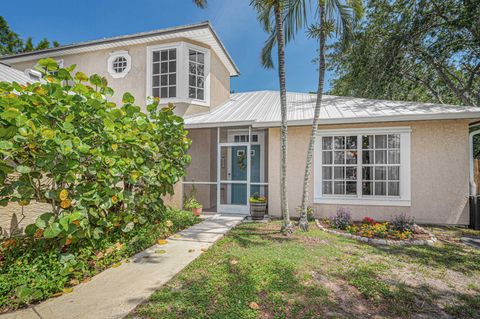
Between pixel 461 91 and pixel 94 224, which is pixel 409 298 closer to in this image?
pixel 94 224

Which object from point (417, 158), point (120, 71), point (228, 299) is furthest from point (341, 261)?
point (120, 71)

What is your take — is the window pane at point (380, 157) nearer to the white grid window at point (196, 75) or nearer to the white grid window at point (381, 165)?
the white grid window at point (381, 165)

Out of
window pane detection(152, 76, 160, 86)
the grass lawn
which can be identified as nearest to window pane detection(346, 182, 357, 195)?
the grass lawn

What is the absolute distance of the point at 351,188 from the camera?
795 cm

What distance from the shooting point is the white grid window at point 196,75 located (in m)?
10.3

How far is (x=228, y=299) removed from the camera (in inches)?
123

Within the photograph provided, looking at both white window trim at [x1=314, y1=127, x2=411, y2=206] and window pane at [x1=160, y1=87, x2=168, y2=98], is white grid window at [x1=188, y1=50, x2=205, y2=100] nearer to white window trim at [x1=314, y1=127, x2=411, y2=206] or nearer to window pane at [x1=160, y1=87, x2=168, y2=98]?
window pane at [x1=160, y1=87, x2=168, y2=98]

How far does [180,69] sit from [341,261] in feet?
29.4

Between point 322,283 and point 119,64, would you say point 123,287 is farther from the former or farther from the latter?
point 119,64

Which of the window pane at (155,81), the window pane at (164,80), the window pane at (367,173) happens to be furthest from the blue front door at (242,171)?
the window pane at (155,81)

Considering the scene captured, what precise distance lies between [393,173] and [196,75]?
27.6ft

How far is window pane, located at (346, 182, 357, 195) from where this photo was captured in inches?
311

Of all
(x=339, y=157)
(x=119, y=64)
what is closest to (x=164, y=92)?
(x=119, y=64)

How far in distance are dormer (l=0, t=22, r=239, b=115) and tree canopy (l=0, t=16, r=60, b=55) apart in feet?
46.8
